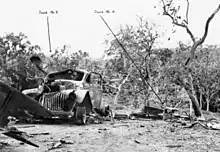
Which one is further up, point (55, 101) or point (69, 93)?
point (69, 93)

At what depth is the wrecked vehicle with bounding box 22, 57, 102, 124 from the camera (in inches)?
459

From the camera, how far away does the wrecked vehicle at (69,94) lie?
459 inches

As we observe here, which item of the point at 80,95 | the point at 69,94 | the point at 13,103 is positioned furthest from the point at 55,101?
the point at 13,103

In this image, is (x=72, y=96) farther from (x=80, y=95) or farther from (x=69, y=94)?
(x=80, y=95)

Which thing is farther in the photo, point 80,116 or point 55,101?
point 80,116

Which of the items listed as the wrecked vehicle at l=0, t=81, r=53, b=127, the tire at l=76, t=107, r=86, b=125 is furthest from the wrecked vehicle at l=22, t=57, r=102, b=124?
the wrecked vehicle at l=0, t=81, r=53, b=127

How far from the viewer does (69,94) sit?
38.3 ft

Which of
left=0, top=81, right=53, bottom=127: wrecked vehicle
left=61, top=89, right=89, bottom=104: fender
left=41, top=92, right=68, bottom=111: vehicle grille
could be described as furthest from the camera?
left=61, top=89, right=89, bottom=104: fender

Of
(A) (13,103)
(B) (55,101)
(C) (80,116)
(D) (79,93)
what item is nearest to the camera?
(A) (13,103)

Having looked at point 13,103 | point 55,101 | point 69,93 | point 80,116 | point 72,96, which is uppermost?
point 69,93

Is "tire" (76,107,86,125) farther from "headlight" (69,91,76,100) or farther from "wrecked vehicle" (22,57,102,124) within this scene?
"headlight" (69,91,76,100)

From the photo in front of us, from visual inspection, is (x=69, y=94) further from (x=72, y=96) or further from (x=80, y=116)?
(x=80, y=116)

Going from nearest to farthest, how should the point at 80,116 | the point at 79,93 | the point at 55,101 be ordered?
the point at 55,101 → the point at 80,116 → the point at 79,93

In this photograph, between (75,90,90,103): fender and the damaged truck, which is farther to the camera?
(75,90,90,103): fender
